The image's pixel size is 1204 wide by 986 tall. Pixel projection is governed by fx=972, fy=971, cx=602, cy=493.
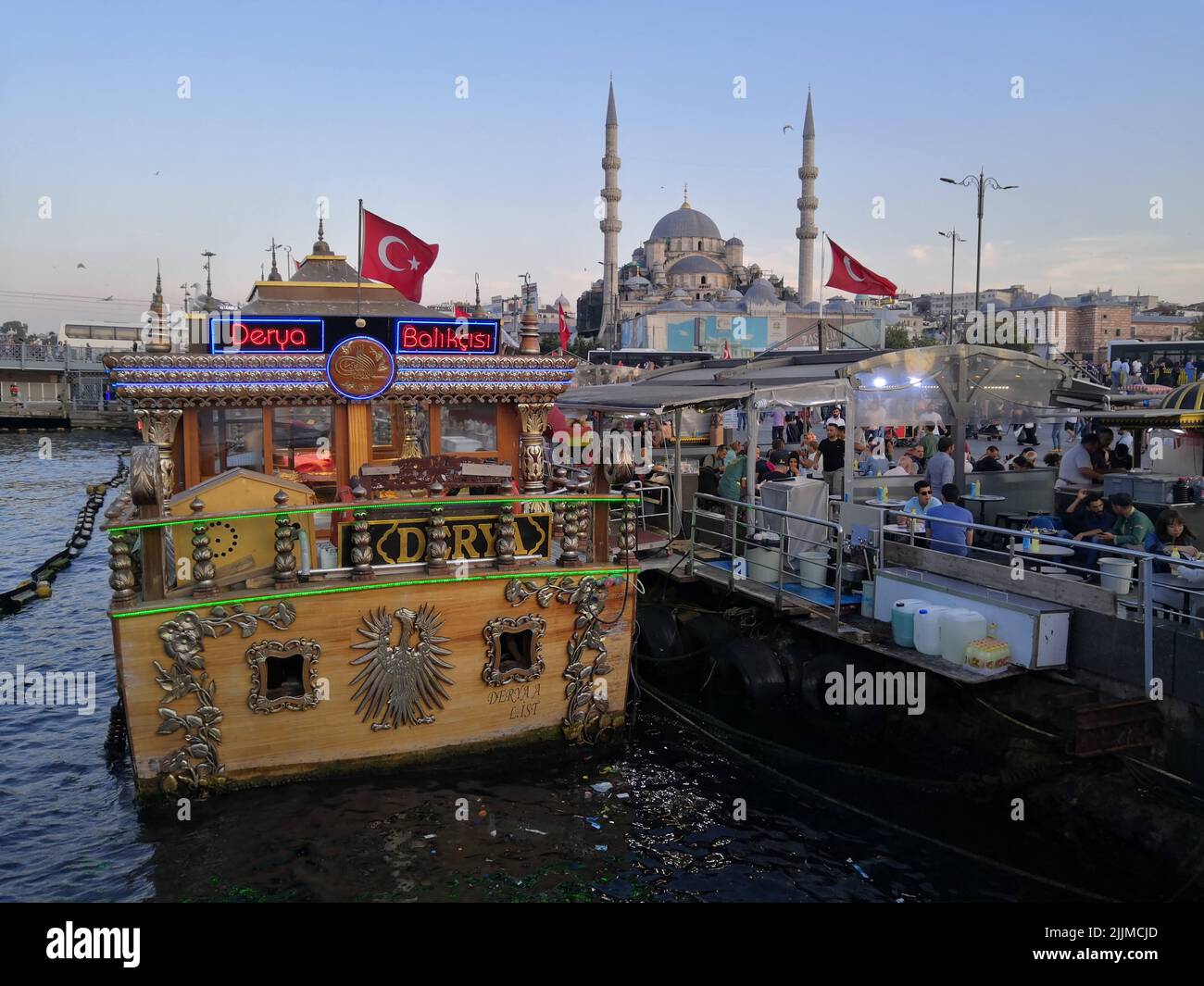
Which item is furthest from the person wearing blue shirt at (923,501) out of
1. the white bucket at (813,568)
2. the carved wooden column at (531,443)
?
the carved wooden column at (531,443)

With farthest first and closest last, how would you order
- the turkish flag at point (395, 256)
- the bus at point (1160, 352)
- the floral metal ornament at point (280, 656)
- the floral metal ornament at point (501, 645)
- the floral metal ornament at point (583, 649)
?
the bus at point (1160, 352), the turkish flag at point (395, 256), the floral metal ornament at point (583, 649), the floral metal ornament at point (501, 645), the floral metal ornament at point (280, 656)

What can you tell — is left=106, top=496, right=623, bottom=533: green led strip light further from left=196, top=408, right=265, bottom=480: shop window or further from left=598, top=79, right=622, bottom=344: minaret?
left=598, top=79, right=622, bottom=344: minaret

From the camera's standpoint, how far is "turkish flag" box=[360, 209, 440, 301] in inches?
488

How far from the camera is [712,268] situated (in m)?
130

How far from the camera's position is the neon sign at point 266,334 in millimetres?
10484

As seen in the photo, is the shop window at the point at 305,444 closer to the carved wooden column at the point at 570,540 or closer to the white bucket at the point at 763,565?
the carved wooden column at the point at 570,540

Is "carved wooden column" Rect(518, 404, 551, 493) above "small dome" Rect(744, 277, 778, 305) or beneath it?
beneath

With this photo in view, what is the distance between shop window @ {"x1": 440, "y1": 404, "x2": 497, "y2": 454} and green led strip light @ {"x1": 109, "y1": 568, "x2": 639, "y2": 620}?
305cm

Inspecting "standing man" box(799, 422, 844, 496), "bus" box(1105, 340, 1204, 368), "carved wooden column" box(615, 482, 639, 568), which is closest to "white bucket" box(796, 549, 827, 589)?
"standing man" box(799, 422, 844, 496)

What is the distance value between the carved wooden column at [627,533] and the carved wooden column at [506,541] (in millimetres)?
1125

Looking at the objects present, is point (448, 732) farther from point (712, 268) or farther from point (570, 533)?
point (712, 268)
